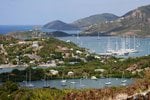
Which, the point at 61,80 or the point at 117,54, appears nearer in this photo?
the point at 61,80

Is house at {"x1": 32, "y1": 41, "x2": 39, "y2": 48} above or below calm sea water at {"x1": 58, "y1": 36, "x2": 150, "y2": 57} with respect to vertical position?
above

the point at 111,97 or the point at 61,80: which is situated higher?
the point at 111,97

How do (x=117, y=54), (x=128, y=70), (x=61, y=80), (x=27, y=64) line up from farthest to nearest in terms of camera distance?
1. (x=117, y=54)
2. (x=27, y=64)
3. (x=128, y=70)
4. (x=61, y=80)

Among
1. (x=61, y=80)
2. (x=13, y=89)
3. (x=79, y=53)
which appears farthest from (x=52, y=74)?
(x=13, y=89)

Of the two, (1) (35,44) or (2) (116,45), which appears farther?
(2) (116,45)

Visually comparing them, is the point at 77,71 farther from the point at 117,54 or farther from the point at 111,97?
the point at 111,97

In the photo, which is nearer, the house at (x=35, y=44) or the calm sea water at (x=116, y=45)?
the house at (x=35, y=44)

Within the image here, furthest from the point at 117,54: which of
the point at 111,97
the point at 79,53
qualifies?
the point at 111,97

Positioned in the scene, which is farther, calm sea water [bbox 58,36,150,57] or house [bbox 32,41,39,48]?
calm sea water [bbox 58,36,150,57]

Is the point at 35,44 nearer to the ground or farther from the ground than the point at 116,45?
farther from the ground

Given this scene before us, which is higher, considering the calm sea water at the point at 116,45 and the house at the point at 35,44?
the house at the point at 35,44

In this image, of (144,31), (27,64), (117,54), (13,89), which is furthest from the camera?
(144,31)
